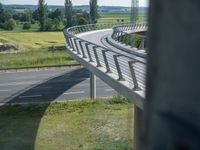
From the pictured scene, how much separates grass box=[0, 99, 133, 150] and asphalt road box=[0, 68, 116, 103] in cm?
300

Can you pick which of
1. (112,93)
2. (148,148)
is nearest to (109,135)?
(112,93)

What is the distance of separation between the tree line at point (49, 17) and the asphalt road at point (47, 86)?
39.4 metres

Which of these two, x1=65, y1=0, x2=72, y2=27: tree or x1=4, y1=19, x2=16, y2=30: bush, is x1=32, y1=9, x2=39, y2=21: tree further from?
x1=65, y1=0, x2=72, y2=27: tree

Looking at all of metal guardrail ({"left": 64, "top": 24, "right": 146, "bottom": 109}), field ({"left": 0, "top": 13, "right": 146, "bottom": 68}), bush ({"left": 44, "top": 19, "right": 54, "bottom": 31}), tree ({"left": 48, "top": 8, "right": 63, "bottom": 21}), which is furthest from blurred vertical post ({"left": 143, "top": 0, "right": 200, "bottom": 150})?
tree ({"left": 48, "top": 8, "right": 63, "bottom": 21})

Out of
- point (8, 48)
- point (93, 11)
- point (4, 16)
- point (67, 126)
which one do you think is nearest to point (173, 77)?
point (67, 126)

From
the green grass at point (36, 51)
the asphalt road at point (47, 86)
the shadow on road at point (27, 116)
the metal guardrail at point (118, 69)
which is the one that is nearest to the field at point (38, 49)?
the green grass at point (36, 51)

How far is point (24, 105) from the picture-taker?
2781 cm

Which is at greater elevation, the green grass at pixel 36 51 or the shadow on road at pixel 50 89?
the shadow on road at pixel 50 89

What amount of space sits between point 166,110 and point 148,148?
61 mm

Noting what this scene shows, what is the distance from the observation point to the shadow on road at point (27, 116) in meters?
21.5

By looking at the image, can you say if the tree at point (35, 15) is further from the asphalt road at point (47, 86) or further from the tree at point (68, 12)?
the asphalt road at point (47, 86)

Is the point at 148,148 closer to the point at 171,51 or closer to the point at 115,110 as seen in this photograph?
the point at 171,51

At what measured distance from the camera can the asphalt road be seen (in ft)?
102

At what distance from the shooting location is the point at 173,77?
1.82 feet
